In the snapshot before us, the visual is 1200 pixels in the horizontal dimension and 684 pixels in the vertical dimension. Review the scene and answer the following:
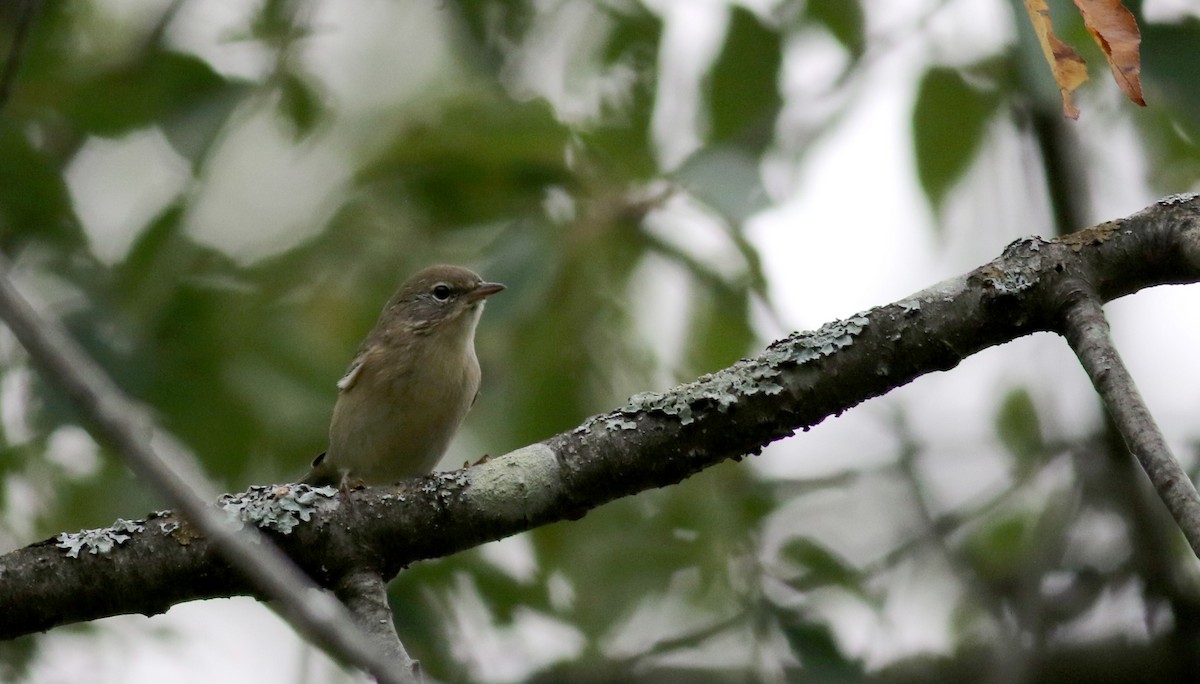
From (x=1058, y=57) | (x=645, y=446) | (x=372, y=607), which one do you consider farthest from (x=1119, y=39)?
(x=372, y=607)

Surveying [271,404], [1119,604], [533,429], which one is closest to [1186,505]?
[533,429]

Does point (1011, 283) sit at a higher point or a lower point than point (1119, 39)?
higher

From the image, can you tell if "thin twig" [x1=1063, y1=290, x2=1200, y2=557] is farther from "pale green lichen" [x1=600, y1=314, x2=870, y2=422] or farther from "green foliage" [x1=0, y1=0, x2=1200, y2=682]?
"green foliage" [x1=0, y1=0, x2=1200, y2=682]

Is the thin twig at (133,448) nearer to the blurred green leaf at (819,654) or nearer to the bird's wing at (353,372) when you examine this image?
the blurred green leaf at (819,654)

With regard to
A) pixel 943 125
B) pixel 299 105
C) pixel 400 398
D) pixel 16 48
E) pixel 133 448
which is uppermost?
pixel 299 105

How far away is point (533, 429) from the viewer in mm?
4727

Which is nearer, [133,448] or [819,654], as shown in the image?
Result: [133,448]

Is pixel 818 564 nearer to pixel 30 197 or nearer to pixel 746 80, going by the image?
pixel 746 80

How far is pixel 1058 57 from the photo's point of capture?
7.88 feet

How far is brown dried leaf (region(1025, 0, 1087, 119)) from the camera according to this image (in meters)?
2.32

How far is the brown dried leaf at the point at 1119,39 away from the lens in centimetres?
225

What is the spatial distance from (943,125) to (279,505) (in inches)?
112

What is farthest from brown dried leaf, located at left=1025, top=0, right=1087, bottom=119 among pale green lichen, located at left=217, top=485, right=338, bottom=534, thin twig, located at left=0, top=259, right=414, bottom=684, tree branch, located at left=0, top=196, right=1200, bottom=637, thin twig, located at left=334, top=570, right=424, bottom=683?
pale green lichen, located at left=217, top=485, right=338, bottom=534

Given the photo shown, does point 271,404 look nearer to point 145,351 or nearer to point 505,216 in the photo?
point 145,351
